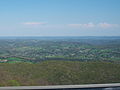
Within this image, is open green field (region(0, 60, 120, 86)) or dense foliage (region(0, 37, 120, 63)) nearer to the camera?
open green field (region(0, 60, 120, 86))

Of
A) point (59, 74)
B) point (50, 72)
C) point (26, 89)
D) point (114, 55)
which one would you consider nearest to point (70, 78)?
point (59, 74)

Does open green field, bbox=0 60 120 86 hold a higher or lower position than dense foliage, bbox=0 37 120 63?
lower

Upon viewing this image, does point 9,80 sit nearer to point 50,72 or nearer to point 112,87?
point 50,72

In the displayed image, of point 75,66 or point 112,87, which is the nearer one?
point 112,87

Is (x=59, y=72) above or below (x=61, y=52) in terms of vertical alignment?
below

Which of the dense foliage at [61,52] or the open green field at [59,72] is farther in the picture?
the dense foliage at [61,52]

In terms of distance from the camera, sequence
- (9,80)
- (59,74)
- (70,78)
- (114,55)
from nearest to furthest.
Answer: (9,80) → (70,78) → (59,74) → (114,55)

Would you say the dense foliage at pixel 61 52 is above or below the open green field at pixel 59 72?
above

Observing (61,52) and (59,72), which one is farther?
(61,52)
